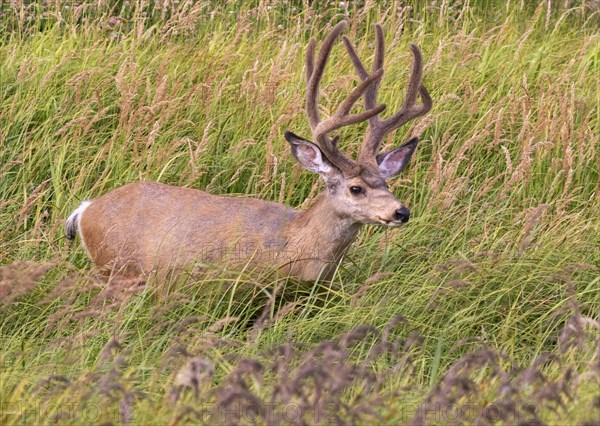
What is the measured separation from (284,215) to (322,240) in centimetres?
25

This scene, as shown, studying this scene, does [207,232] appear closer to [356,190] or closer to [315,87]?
[356,190]

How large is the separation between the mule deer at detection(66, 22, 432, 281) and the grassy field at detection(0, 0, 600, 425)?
14 centimetres

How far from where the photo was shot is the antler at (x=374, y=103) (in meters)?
5.71

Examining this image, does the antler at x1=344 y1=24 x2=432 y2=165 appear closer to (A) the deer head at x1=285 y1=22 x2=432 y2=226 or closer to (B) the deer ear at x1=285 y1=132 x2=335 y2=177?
(A) the deer head at x1=285 y1=22 x2=432 y2=226

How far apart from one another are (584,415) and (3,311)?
243 cm

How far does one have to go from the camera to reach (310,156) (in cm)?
563

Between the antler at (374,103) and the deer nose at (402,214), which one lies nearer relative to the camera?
the deer nose at (402,214)

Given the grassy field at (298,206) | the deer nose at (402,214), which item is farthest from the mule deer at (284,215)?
the grassy field at (298,206)

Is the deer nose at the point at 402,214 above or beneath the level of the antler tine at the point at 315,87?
beneath

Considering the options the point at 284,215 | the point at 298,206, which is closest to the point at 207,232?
the point at 284,215

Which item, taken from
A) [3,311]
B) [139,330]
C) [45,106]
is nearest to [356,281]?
[139,330]

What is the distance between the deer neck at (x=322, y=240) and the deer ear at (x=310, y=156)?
0.13 metres

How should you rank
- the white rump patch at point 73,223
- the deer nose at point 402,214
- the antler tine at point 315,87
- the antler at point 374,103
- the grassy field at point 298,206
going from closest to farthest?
the grassy field at point 298,206 → the deer nose at point 402,214 → the antler tine at point 315,87 → the antler at point 374,103 → the white rump patch at point 73,223

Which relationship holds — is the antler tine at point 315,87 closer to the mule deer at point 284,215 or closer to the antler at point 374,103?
the mule deer at point 284,215
